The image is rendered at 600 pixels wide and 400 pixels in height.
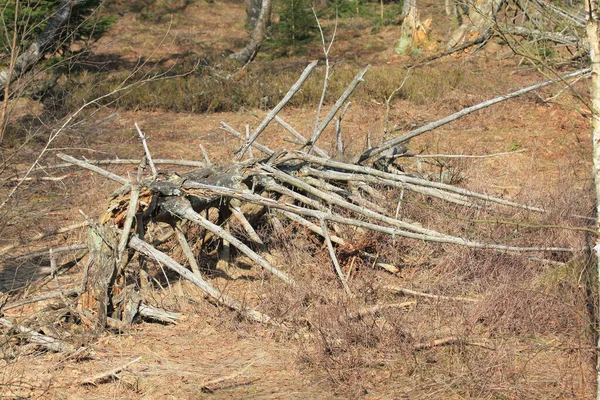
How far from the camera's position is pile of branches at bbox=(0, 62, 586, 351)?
555 centimetres

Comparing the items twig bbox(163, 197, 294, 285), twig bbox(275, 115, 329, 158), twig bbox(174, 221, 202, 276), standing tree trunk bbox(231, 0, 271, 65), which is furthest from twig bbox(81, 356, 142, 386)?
standing tree trunk bbox(231, 0, 271, 65)

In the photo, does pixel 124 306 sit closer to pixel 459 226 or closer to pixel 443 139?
pixel 459 226

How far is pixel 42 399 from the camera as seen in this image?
459 cm

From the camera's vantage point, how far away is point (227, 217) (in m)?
6.47

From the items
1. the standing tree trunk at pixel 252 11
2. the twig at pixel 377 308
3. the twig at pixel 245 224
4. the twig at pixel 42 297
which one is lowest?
the standing tree trunk at pixel 252 11

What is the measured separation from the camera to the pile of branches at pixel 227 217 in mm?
5551

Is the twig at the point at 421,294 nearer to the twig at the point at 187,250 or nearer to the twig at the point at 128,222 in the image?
the twig at the point at 187,250

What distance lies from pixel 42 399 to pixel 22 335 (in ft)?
2.20

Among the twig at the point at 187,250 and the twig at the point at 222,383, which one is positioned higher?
the twig at the point at 187,250

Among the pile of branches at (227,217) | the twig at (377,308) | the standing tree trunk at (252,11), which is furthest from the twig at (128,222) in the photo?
the standing tree trunk at (252,11)

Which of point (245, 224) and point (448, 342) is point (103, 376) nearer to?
point (245, 224)

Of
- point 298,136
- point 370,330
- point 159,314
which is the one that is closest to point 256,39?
point 298,136

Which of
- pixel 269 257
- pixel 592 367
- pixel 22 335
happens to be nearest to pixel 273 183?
pixel 269 257

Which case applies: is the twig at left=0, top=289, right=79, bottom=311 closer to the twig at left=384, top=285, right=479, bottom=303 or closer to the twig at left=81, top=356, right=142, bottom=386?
the twig at left=81, top=356, right=142, bottom=386
